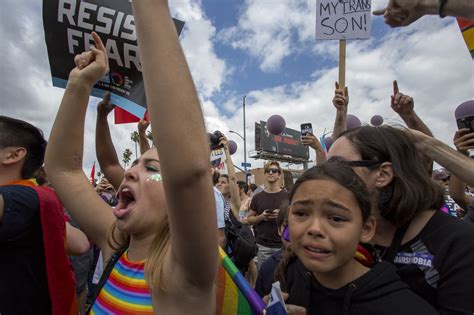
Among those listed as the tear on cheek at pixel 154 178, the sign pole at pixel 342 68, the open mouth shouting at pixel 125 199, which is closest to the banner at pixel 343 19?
the sign pole at pixel 342 68

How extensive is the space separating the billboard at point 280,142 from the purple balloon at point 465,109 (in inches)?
1745

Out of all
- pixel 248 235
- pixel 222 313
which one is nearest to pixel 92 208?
pixel 222 313

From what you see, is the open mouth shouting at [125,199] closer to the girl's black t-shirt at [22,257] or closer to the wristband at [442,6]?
the girl's black t-shirt at [22,257]

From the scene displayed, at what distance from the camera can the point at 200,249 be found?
0.85 meters

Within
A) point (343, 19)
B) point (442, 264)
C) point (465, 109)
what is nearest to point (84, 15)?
point (343, 19)

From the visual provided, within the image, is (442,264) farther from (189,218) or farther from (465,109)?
(465,109)

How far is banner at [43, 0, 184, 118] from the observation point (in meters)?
2.01

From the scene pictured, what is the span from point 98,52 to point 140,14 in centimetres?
103

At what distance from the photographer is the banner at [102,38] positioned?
6.59 feet

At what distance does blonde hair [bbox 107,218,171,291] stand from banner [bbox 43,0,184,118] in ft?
3.00

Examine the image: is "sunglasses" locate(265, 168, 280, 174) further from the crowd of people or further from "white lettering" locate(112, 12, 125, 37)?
"white lettering" locate(112, 12, 125, 37)

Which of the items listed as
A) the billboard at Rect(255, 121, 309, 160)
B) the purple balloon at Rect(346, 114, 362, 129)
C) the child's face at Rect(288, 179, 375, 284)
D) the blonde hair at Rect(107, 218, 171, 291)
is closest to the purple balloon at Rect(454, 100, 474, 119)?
the purple balloon at Rect(346, 114, 362, 129)

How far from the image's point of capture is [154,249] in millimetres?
1265

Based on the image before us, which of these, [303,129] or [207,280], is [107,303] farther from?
[303,129]
